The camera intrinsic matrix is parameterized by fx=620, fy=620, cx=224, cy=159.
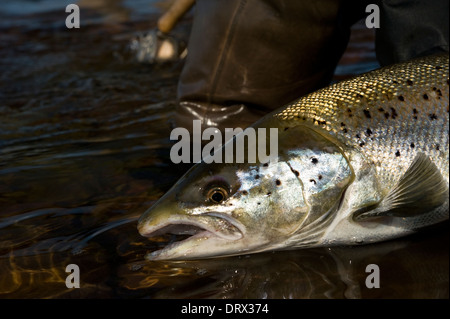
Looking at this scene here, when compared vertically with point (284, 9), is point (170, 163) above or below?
below

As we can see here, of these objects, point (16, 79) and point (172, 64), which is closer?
point (16, 79)

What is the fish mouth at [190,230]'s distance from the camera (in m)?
2.25

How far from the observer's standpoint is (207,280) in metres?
2.20

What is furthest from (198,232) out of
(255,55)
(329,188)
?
(255,55)

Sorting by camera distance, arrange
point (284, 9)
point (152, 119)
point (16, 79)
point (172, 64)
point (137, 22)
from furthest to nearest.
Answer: point (137, 22), point (172, 64), point (16, 79), point (152, 119), point (284, 9)

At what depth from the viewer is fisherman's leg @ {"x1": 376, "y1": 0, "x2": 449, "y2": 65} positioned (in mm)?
2727

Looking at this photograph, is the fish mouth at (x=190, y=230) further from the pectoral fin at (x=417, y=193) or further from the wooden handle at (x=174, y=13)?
the wooden handle at (x=174, y=13)

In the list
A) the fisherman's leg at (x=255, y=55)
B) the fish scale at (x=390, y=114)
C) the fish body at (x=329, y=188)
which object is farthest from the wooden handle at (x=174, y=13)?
the fish body at (x=329, y=188)

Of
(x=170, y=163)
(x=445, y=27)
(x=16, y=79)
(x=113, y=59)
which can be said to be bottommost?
(x=170, y=163)

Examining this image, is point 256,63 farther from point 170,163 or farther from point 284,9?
point 170,163

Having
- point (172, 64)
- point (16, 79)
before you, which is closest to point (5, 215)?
point (16, 79)

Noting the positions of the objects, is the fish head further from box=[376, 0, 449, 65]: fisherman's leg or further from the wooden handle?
the wooden handle

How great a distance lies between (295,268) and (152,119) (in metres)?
2.39

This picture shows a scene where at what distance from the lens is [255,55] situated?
3.38 m
